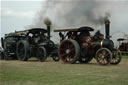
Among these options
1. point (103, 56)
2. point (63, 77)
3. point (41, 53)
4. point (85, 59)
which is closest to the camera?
point (63, 77)

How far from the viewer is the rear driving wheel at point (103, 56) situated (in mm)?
12710

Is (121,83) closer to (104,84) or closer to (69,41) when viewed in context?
(104,84)

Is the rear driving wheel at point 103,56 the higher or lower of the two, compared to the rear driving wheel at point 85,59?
higher

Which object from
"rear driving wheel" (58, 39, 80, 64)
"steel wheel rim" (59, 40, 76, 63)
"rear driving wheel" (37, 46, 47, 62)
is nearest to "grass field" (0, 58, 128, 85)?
"rear driving wheel" (58, 39, 80, 64)

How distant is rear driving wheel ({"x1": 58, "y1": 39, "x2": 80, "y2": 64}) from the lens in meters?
14.1

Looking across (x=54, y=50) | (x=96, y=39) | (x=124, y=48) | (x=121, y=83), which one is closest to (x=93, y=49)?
(x=96, y=39)

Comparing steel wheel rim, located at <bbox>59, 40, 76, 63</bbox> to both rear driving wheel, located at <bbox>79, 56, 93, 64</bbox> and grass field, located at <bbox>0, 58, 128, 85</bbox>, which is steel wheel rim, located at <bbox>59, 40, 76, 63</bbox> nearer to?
rear driving wheel, located at <bbox>79, 56, 93, 64</bbox>

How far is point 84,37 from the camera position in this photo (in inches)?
574

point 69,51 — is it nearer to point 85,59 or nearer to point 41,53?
point 85,59

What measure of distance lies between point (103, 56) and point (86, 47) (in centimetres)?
158

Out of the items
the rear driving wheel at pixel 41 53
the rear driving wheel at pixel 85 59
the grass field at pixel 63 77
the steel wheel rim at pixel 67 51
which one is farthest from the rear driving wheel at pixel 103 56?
the rear driving wheel at pixel 41 53

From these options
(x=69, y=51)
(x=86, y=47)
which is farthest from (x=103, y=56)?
(x=69, y=51)

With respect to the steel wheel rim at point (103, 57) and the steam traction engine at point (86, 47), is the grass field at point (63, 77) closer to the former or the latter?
the steel wheel rim at point (103, 57)

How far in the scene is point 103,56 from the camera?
1284 centimetres
